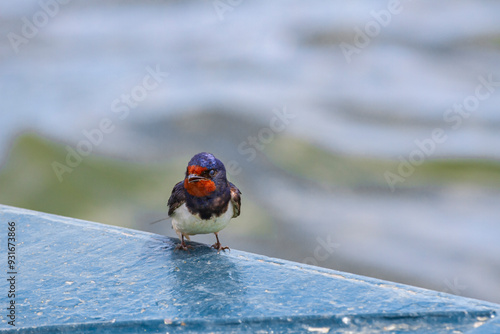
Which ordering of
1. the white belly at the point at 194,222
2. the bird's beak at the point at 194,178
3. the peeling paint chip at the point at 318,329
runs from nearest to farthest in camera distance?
the peeling paint chip at the point at 318,329 < the bird's beak at the point at 194,178 < the white belly at the point at 194,222

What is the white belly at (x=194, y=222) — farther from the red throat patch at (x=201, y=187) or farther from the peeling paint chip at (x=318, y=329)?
the peeling paint chip at (x=318, y=329)

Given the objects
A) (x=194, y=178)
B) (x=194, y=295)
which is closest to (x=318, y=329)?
(x=194, y=295)

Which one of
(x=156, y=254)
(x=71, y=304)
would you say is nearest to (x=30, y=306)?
(x=71, y=304)

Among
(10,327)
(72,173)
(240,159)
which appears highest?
(240,159)

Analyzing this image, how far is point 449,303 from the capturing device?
5.98 ft

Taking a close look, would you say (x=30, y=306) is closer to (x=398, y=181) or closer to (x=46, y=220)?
(x=46, y=220)

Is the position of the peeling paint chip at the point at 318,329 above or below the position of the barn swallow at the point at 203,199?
below

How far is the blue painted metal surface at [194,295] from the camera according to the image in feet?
5.80

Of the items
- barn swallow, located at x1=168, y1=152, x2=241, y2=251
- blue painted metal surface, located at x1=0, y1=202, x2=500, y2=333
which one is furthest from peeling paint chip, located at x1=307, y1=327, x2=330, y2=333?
barn swallow, located at x1=168, y1=152, x2=241, y2=251

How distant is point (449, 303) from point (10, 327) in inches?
42.3

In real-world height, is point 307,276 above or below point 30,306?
above

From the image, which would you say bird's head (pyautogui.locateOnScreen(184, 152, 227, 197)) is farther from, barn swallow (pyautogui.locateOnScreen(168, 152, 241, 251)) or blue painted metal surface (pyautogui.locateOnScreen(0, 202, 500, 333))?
blue painted metal surface (pyautogui.locateOnScreen(0, 202, 500, 333))

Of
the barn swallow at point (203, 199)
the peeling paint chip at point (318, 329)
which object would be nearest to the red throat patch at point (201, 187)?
the barn swallow at point (203, 199)

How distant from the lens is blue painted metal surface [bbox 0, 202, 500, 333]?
177 cm
